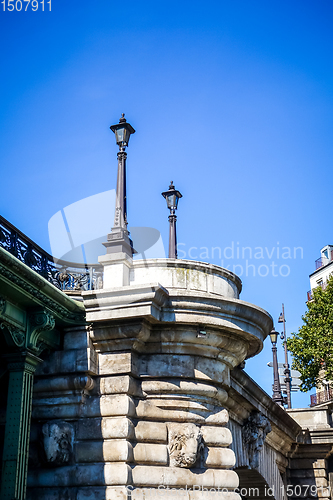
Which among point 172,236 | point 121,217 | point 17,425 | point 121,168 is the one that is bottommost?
point 17,425

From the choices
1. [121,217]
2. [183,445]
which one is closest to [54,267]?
[121,217]

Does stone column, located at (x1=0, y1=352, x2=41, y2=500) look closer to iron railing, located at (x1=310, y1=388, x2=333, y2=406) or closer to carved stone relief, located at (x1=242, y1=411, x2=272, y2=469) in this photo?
carved stone relief, located at (x1=242, y1=411, x2=272, y2=469)

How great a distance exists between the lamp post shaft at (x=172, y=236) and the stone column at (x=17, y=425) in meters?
6.41

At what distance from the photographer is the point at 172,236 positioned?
17.1 meters

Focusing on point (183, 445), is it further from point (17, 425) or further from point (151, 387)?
point (17, 425)

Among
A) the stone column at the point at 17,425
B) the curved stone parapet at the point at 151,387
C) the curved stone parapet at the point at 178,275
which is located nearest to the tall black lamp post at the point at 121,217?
the curved stone parapet at the point at 151,387

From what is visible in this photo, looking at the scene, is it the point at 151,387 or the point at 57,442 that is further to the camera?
the point at 151,387

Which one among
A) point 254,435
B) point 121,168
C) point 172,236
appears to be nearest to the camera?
point 121,168

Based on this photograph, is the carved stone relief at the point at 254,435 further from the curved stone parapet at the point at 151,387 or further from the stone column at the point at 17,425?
the stone column at the point at 17,425

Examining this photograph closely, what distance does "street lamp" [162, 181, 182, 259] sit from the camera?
1700 centimetres

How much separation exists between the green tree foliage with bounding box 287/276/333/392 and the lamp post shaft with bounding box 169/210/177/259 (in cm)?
2245

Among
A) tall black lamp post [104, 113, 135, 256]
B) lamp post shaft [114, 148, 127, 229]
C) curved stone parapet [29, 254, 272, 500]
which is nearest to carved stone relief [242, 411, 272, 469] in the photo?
curved stone parapet [29, 254, 272, 500]

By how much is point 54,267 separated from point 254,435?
7.57m

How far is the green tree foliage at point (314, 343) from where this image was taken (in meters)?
37.2
